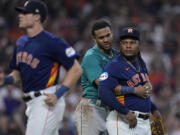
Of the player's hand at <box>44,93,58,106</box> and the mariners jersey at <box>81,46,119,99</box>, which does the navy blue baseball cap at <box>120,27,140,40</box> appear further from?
the player's hand at <box>44,93,58,106</box>

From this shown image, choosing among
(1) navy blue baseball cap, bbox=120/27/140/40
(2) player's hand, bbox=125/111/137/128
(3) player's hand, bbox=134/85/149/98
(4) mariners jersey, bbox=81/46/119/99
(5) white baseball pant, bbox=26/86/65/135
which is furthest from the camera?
(4) mariners jersey, bbox=81/46/119/99

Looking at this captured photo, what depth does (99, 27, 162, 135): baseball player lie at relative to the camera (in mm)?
4711

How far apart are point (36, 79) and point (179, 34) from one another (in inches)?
303

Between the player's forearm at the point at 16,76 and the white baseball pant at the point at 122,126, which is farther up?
the player's forearm at the point at 16,76

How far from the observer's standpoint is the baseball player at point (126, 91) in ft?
15.5

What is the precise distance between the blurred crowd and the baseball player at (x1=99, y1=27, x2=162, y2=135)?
147 inches

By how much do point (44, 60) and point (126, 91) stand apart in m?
0.96

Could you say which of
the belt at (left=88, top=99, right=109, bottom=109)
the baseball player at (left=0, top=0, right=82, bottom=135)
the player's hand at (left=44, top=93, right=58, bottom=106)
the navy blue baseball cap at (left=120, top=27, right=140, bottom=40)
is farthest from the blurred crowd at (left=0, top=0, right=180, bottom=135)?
the player's hand at (left=44, top=93, right=58, bottom=106)

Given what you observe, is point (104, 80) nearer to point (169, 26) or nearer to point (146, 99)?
point (146, 99)

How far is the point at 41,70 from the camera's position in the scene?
4.60m

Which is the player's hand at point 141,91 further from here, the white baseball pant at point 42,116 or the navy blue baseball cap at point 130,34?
the white baseball pant at point 42,116

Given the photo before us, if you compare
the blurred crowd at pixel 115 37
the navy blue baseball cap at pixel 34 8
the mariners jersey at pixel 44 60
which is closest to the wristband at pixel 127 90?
the mariners jersey at pixel 44 60

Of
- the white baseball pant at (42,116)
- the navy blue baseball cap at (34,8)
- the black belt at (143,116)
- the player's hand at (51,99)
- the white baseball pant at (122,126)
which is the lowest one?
the white baseball pant at (122,126)

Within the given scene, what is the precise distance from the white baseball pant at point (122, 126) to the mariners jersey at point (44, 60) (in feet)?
2.58
